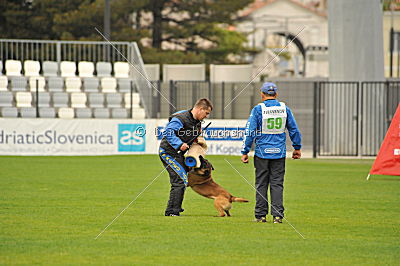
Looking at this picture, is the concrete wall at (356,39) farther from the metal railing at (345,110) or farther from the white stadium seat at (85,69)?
the white stadium seat at (85,69)

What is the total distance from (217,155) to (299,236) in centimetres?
1835

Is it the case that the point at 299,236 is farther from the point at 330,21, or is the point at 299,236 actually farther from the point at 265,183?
the point at 330,21

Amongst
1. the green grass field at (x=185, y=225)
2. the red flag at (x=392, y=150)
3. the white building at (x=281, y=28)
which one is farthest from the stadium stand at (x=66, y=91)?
the white building at (x=281, y=28)

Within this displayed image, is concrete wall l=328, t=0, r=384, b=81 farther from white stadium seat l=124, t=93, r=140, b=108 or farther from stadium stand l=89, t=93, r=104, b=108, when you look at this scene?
stadium stand l=89, t=93, r=104, b=108

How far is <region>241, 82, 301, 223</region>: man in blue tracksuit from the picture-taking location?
Result: 11.4 m

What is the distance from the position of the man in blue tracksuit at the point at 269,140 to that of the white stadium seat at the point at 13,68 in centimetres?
2194

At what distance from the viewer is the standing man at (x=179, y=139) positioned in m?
11.5

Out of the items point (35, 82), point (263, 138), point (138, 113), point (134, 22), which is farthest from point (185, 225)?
point (134, 22)

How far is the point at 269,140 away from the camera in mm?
11430

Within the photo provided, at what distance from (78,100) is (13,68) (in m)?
2.73

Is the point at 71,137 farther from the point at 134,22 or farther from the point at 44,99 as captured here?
the point at 134,22

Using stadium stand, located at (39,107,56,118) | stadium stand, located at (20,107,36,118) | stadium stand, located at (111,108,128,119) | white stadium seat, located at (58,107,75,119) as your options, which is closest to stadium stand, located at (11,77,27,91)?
stadium stand, located at (20,107,36,118)

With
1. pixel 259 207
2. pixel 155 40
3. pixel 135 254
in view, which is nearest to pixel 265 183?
pixel 259 207

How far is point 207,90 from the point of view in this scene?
110 feet
